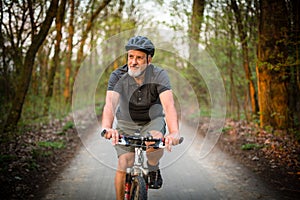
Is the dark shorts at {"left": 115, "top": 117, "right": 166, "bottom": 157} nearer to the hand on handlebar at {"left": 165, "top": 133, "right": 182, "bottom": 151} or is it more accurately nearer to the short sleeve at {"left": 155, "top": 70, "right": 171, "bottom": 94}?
the short sleeve at {"left": 155, "top": 70, "right": 171, "bottom": 94}

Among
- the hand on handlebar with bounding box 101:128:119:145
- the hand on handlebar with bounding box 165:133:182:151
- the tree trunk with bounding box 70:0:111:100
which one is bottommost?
the hand on handlebar with bounding box 165:133:182:151

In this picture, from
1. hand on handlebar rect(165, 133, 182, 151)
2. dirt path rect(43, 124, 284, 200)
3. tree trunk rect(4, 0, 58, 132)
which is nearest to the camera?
hand on handlebar rect(165, 133, 182, 151)

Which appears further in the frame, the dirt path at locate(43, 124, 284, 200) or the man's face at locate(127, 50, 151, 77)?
the dirt path at locate(43, 124, 284, 200)

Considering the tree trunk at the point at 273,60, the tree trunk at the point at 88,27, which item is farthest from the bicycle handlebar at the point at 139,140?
the tree trunk at the point at 88,27

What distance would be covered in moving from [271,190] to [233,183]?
2.02 feet

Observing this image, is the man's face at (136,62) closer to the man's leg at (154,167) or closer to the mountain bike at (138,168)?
the mountain bike at (138,168)

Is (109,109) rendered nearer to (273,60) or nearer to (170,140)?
(170,140)

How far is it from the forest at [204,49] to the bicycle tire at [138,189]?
3.05m

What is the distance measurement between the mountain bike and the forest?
2897 mm

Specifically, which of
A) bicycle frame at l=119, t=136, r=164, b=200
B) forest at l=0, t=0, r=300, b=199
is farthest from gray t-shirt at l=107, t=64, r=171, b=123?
forest at l=0, t=0, r=300, b=199

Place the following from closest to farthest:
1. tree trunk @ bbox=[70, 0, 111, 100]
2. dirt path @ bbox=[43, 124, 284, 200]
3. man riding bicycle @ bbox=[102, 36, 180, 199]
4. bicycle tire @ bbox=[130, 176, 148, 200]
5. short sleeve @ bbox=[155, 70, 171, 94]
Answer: bicycle tire @ bbox=[130, 176, 148, 200], man riding bicycle @ bbox=[102, 36, 180, 199], short sleeve @ bbox=[155, 70, 171, 94], dirt path @ bbox=[43, 124, 284, 200], tree trunk @ bbox=[70, 0, 111, 100]

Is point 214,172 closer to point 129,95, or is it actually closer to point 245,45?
point 129,95

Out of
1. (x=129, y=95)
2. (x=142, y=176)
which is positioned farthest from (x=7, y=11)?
(x=142, y=176)

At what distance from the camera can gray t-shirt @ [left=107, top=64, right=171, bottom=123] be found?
12.7ft
